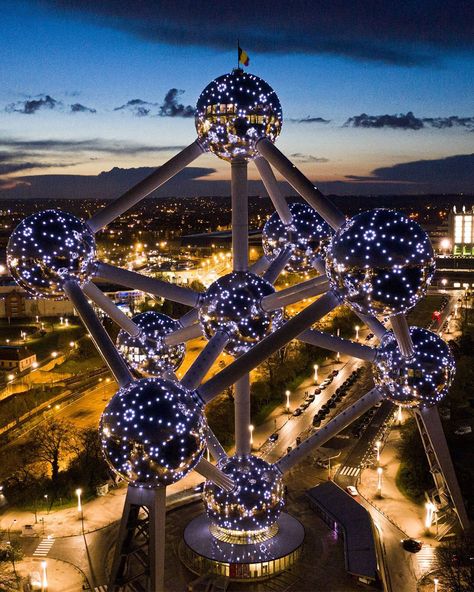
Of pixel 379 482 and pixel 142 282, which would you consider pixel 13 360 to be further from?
pixel 142 282

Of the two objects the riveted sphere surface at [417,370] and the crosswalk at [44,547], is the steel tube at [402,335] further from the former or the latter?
the crosswalk at [44,547]

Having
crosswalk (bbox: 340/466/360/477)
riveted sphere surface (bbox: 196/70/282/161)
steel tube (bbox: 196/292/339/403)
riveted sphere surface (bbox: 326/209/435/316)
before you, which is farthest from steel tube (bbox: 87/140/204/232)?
crosswalk (bbox: 340/466/360/477)

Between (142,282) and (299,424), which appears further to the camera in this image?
(299,424)

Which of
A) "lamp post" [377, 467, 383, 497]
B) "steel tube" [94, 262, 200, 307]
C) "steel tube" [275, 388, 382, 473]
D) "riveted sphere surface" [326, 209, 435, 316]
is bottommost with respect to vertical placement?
"lamp post" [377, 467, 383, 497]

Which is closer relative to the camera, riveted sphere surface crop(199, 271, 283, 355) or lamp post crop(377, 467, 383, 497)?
riveted sphere surface crop(199, 271, 283, 355)

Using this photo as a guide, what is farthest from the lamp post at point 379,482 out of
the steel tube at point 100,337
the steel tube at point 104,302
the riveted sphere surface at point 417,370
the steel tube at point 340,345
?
the steel tube at point 100,337

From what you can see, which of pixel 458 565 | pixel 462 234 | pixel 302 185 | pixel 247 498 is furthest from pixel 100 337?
pixel 462 234

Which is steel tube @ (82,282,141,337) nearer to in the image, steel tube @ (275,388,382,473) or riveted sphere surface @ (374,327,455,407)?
steel tube @ (275,388,382,473)
